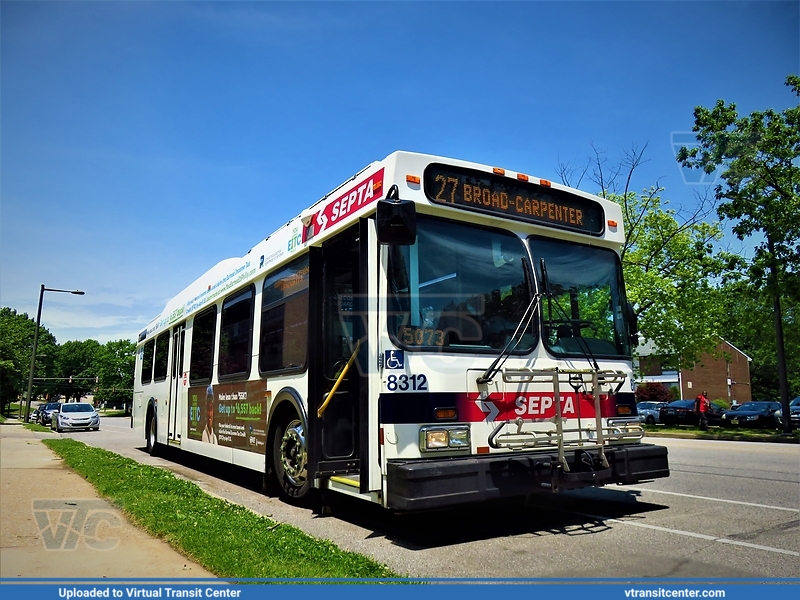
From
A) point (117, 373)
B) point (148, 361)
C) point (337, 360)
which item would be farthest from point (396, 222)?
point (117, 373)

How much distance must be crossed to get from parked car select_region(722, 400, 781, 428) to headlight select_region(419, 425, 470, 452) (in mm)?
30789

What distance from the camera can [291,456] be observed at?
7.39 meters

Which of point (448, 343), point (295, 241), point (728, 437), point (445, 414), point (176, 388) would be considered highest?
point (295, 241)

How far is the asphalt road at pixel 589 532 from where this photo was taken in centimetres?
489

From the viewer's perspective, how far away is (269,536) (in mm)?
5465

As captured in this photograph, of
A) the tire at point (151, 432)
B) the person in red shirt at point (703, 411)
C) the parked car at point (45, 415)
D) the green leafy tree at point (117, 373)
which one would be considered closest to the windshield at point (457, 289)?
the tire at point (151, 432)

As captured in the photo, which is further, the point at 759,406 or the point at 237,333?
the point at 759,406

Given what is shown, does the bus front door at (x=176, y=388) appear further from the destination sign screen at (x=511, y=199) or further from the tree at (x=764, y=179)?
the tree at (x=764, y=179)

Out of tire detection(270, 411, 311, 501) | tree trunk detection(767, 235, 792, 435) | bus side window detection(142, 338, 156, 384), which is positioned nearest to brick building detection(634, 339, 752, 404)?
tree trunk detection(767, 235, 792, 435)

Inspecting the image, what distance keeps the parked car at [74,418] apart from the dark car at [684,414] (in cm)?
2922

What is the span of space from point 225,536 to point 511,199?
159 inches

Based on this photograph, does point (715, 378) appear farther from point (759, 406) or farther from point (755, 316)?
point (759, 406)

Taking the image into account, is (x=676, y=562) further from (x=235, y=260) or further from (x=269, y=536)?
(x=235, y=260)

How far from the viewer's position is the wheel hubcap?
277 inches
